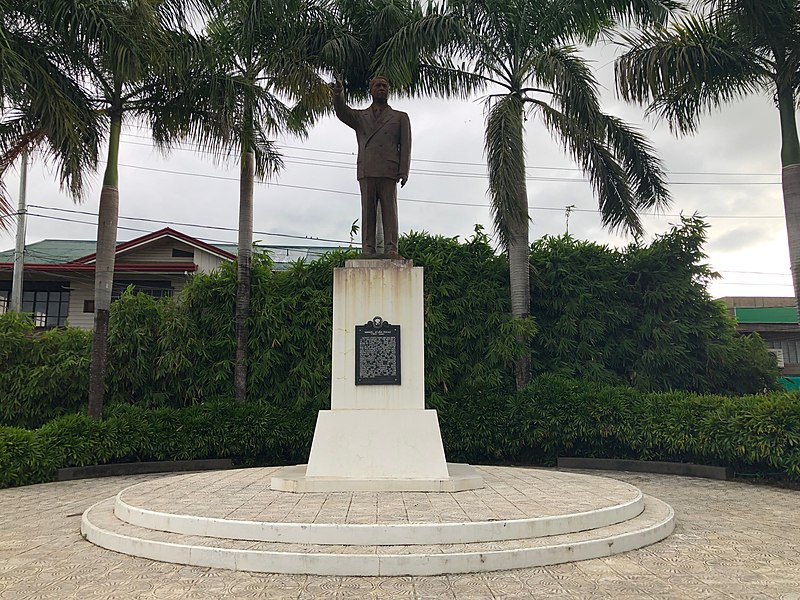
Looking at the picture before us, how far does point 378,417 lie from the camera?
7.41m

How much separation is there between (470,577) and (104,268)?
9380 millimetres

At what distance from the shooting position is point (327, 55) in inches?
478

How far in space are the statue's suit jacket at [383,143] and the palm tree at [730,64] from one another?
568 centimetres

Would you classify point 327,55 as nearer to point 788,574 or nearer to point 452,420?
point 452,420

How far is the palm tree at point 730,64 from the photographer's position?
10523mm

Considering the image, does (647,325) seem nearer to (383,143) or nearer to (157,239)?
(383,143)

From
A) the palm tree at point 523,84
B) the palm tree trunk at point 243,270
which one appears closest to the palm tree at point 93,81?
the palm tree trunk at point 243,270

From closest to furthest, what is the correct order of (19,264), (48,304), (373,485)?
(373,485)
(19,264)
(48,304)

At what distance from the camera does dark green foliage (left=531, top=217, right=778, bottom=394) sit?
42.1ft

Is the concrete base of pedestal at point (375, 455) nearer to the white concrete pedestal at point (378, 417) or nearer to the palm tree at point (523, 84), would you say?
the white concrete pedestal at point (378, 417)

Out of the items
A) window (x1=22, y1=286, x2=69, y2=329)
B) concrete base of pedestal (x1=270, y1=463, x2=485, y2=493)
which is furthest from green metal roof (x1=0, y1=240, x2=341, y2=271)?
concrete base of pedestal (x1=270, y1=463, x2=485, y2=493)

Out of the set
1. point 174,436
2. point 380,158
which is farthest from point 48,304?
point 380,158

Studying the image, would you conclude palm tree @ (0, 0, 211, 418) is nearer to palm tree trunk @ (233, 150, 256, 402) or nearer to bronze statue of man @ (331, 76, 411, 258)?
palm tree trunk @ (233, 150, 256, 402)

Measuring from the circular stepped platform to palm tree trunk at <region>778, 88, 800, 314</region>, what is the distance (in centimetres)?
606
